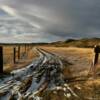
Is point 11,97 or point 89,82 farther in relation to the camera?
point 89,82

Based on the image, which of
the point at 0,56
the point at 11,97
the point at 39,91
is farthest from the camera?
the point at 0,56

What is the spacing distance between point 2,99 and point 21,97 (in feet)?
2.93

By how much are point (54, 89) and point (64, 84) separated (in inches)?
48.5

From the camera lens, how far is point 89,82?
15328 mm

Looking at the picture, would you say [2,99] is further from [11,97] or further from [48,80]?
[48,80]

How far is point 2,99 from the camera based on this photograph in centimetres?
1284

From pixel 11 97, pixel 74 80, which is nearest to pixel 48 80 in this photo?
pixel 74 80

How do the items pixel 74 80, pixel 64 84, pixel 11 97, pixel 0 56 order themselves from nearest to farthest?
1. pixel 11 97
2. pixel 64 84
3. pixel 74 80
4. pixel 0 56

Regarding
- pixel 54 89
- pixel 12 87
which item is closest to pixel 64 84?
pixel 54 89

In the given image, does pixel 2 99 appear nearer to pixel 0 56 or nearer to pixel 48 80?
pixel 48 80

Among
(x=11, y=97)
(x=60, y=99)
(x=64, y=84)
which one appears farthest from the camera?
(x=64, y=84)

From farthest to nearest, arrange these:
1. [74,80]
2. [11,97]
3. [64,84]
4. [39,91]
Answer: [74,80], [64,84], [39,91], [11,97]

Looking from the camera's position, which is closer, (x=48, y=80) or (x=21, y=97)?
(x=21, y=97)

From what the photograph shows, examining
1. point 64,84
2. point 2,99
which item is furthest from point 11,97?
point 64,84
